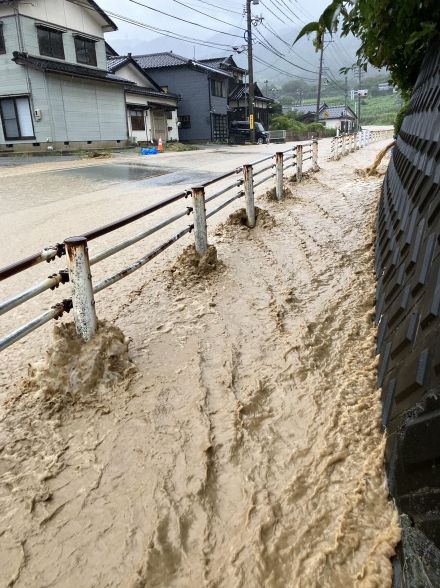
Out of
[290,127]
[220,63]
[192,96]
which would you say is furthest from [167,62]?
[290,127]

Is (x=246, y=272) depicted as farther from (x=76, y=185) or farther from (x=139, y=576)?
(x=76, y=185)

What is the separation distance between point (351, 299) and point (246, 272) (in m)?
1.61

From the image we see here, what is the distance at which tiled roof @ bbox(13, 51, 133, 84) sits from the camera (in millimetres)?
23078

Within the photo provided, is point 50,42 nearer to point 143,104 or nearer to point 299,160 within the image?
point 143,104

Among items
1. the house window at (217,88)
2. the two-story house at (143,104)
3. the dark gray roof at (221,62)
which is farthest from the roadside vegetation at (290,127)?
the two-story house at (143,104)

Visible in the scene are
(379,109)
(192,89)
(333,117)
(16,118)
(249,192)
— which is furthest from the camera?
(379,109)

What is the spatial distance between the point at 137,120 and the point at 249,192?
2793 cm

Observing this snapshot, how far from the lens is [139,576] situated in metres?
2.07

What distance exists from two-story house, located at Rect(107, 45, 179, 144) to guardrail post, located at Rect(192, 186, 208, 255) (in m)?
27.6

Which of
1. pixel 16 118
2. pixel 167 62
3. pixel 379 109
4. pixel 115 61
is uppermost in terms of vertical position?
pixel 167 62

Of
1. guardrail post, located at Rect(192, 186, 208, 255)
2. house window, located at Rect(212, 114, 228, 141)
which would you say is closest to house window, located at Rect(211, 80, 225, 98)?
house window, located at Rect(212, 114, 228, 141)

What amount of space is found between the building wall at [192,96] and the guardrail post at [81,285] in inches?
1533

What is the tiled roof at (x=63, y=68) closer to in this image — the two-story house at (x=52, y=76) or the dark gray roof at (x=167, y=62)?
the two-story house at (x=52, y=76)

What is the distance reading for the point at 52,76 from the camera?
24078 mm
